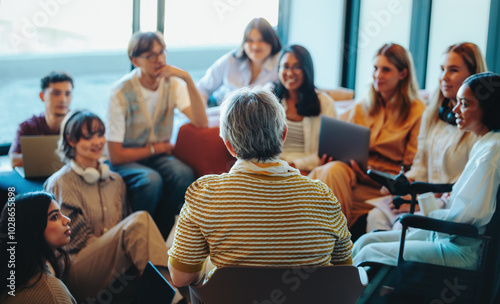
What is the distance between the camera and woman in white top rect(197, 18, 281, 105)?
3.76m

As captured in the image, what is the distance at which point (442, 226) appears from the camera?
207 centimetres

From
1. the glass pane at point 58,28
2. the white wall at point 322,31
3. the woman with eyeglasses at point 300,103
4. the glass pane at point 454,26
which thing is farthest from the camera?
the white wall at point 322,31

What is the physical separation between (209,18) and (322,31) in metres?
1.11

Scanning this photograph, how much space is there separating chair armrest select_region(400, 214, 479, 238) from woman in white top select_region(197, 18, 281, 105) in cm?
193

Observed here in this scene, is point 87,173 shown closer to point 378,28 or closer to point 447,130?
point 447,130

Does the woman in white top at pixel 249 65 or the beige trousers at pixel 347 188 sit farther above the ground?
the woman in white top at pixel 249 65

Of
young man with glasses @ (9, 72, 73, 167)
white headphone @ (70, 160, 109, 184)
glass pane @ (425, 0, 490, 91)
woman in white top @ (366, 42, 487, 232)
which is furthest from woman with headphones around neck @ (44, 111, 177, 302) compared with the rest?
glass pane @ (425, 0, 490, 91)

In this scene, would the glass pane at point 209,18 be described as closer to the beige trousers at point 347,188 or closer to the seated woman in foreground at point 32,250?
the beige trousers at point 347,188

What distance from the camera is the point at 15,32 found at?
386 centimetres

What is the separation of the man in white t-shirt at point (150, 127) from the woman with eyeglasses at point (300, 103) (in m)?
0.52

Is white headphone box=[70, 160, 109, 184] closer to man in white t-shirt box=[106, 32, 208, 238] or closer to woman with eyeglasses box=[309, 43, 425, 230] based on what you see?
man in white t-shirt box=[106, 32, 208, 238]

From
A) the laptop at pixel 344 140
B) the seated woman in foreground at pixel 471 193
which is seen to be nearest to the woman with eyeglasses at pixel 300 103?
the laptop at pixel 344 140

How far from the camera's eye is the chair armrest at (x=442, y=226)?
205 cm

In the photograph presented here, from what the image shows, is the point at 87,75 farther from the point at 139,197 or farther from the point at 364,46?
the point at 139,197
